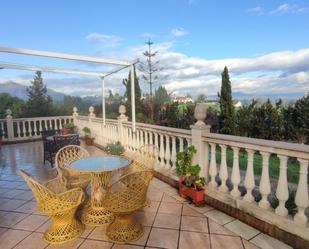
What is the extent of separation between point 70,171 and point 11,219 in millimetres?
978

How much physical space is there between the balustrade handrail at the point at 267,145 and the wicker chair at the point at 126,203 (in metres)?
1.05

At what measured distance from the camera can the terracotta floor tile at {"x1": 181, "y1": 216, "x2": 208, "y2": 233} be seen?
7.84 feet

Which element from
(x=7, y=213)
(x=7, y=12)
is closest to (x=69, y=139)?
(x=7, y=213)

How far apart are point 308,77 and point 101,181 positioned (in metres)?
8.14

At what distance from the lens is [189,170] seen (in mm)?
3068

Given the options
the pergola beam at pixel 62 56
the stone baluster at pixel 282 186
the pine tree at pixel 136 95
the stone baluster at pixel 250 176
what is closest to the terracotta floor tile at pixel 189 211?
the stone baluster at pixel 250 176

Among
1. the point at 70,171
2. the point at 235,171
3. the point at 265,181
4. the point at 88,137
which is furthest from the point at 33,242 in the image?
the point at 88,137

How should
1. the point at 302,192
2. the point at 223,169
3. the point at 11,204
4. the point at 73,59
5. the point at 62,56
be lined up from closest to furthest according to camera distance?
the point at 302,192, the point at 223,169, the point at 11,204, the point at 62,56, the point at 73,59

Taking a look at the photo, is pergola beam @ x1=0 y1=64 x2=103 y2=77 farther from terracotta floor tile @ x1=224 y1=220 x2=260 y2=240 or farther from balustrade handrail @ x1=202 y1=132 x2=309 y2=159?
terracotta floor tile @ x1=224 y1=220 x2=260 y2=240

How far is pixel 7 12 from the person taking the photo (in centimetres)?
526

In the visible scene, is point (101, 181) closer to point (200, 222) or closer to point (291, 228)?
point (200, 222)

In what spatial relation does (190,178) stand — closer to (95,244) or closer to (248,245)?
(248,245)

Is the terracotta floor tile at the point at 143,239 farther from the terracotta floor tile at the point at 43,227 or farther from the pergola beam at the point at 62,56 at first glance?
the pergola beam at the point at 62,56

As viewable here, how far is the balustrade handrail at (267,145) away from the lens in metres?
1.91
